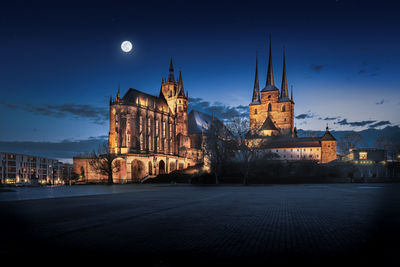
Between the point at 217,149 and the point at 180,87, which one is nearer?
the point at 217,149

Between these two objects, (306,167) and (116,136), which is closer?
(306,167)

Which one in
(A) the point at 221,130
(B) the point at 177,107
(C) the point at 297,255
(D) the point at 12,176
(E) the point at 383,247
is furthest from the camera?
(D) the point at 12,176

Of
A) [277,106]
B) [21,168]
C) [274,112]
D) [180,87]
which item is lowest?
[21,168]

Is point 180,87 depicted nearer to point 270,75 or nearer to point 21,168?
point 270,75

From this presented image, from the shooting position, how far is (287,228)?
721cm

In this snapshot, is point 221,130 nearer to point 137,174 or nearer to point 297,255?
point 137,174

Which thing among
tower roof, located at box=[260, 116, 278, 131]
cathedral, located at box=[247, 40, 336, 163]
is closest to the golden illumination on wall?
cathedral, located at box=[247, 40, 336, 163]

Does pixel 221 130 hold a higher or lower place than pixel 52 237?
higher

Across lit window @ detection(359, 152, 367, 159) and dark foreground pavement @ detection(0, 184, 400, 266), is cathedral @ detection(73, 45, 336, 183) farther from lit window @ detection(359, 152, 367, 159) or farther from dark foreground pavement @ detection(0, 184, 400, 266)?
dark foreground pavement @ detection(0, 184, 400, 266)

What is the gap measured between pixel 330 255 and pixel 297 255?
0.51 m

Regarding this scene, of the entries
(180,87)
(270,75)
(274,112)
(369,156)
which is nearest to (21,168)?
(180,87)

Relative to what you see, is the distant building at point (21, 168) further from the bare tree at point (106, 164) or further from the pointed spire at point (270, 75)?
the pointed spire at point (270, 75)

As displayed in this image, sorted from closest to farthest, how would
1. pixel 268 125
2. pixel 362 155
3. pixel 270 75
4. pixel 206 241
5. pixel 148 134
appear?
pixel 206 241
pixel 362 155
pixel 148 134
pixel 268 125
pixel 270 75

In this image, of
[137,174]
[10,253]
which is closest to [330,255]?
[10,253]
